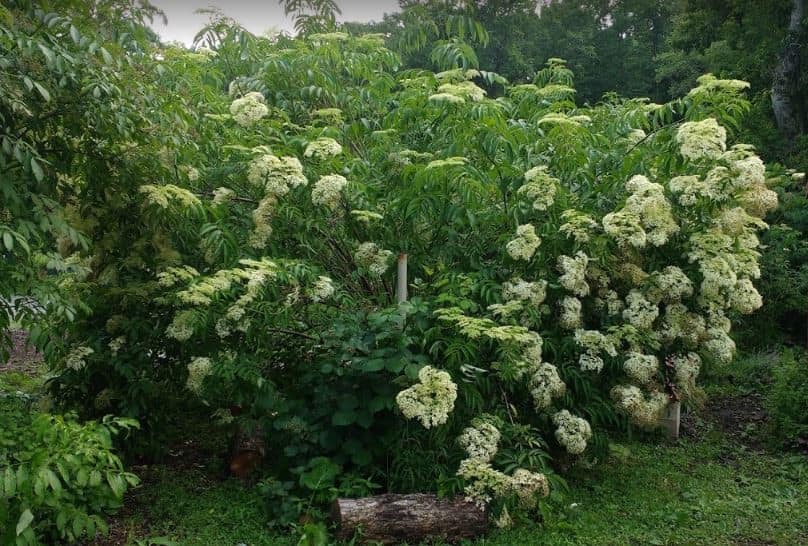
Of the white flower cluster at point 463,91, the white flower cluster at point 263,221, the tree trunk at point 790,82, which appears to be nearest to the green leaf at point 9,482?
the white flower cluster at point 263,221

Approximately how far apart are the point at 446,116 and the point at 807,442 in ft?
11.3

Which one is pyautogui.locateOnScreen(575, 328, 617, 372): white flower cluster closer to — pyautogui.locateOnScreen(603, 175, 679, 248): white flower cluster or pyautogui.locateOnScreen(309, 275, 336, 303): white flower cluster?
pyautogui.locateOnScreen(603, 175, 679, 248): white flower cluster

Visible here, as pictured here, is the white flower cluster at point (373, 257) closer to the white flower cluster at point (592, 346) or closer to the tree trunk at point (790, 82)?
the white flower cluster at point (592, 346)

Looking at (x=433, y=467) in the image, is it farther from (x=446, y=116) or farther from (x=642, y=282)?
(x=446, y=116)

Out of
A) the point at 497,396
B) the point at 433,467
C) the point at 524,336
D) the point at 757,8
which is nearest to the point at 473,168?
the point at 524,336

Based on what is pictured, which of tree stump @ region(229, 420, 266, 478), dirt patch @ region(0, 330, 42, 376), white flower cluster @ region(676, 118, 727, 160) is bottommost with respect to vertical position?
tree stump @ region(229, 420, 266, 478)

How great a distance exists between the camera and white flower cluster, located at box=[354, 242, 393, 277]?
432 centimetres

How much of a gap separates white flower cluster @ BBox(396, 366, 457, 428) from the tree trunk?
10.7m

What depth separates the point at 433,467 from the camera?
155 inches

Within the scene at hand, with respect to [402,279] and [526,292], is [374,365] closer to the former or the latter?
[402,279]

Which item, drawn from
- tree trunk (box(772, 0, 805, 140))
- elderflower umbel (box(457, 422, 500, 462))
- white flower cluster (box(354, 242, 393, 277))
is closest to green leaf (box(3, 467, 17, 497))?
elderflower umbel (box(457, 422, 500, 462))

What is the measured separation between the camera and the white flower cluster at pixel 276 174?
394 cm

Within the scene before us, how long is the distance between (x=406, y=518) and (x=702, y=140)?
2.55 metres

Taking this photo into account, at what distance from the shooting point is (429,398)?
3.52 meters
